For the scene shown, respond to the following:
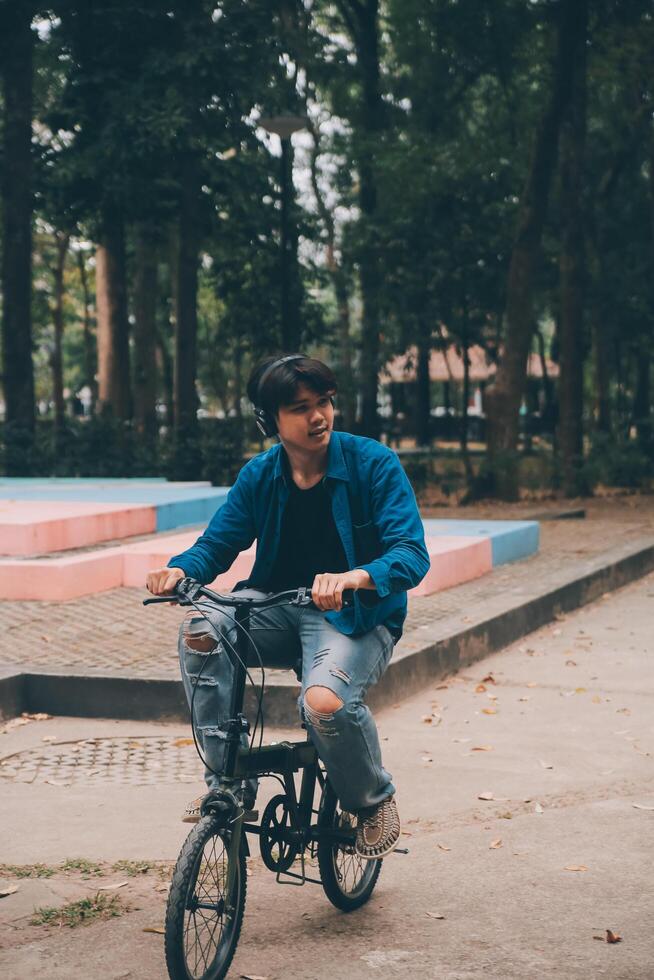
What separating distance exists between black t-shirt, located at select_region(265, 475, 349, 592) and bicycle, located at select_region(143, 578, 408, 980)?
24cm

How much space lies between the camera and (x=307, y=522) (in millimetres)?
4195

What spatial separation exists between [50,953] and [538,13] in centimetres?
2043

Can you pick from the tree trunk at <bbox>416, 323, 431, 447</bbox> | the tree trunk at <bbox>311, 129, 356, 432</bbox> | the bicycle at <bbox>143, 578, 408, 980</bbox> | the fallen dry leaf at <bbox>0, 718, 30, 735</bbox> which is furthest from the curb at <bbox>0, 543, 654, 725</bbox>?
the tree trunk at <bbox>416, 323, 431, 447</bbox>

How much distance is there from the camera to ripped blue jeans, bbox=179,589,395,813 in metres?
3.96

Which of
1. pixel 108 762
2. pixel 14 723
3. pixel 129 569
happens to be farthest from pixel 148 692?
pixel 129 569

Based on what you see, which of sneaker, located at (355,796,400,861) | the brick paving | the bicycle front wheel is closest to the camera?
the bicycle front wheel

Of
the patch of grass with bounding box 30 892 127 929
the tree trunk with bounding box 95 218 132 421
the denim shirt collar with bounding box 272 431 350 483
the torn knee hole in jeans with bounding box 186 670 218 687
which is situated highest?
the tree trunk with bounding box 95 218 132 421

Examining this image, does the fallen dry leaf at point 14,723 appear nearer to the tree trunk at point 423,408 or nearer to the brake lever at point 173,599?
the brake lever at point 173,599

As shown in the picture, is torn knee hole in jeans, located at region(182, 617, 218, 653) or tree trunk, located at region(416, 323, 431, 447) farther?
tree trunk, located at region(416, 323, 431, 447)

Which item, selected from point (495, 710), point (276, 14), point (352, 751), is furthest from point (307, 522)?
point (276, 14)

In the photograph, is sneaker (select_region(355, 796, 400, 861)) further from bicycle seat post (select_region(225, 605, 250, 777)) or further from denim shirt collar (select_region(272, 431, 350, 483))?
denim shirt collar (select_region(272, 431, 350, 483))

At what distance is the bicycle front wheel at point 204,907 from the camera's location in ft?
11.6

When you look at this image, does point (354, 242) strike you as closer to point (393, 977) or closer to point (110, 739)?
point (110, 739)

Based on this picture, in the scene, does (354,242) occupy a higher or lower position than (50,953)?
higher
